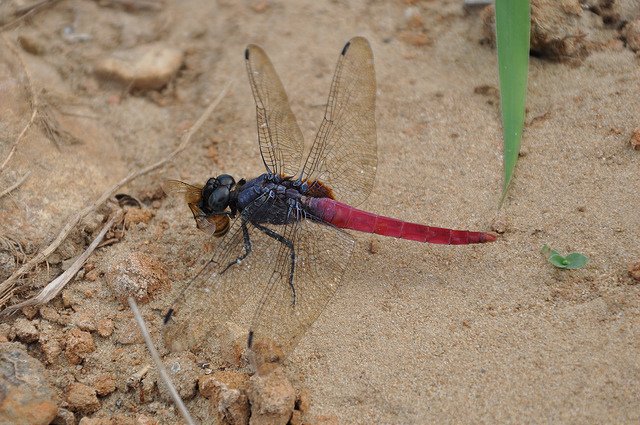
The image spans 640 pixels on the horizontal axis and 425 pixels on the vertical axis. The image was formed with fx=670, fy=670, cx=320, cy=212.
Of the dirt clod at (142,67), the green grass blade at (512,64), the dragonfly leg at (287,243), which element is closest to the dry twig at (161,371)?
the dragonfly leg at (287,243)

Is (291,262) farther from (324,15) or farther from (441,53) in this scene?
(324,15)

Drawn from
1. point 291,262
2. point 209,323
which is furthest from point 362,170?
point 209,323

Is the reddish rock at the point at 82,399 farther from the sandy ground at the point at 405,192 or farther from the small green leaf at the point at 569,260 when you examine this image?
the small green leaf at the point at 569,260

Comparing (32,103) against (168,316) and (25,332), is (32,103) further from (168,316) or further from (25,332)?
(168,316)

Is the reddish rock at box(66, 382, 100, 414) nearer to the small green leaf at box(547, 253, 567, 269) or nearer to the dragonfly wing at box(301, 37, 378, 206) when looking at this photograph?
the dragonfly wing at box(301, 37, 378, 206)

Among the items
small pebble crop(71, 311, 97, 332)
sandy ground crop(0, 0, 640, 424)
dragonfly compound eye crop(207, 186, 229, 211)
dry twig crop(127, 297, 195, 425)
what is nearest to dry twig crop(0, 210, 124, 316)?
sandy ground crop(0, 0, 640, 424)

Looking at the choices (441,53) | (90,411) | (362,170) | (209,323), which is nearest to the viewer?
(90,411)
